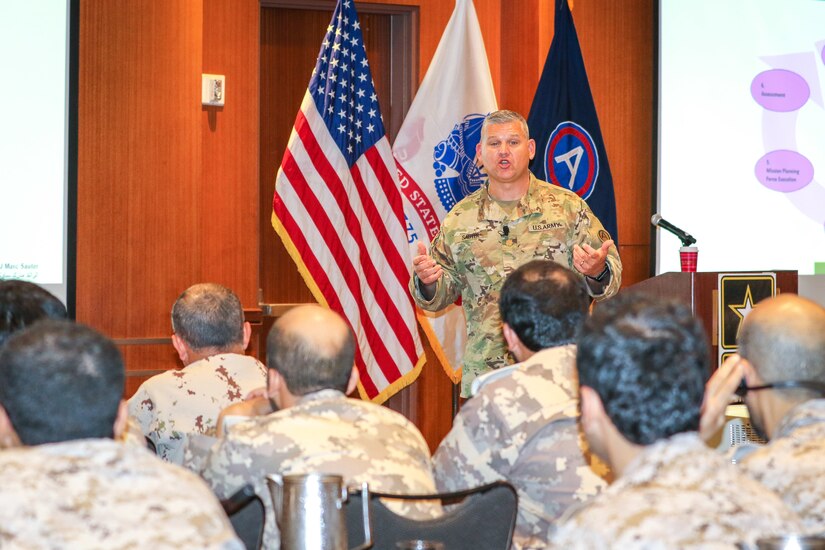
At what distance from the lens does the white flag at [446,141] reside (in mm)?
5832

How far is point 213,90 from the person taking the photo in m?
5.70

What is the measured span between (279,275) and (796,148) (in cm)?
305

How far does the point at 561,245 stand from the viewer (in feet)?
14.9

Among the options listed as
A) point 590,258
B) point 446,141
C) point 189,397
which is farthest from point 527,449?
point 446,141

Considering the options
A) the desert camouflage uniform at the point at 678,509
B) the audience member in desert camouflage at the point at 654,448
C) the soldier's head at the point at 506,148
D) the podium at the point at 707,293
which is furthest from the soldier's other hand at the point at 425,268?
the desert camouflage uniform at the point at 678,509

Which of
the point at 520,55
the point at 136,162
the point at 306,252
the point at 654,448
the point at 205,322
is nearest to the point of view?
the point at 654,448

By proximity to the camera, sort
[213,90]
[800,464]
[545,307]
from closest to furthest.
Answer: [800,464]
[545,307]
[213,90]

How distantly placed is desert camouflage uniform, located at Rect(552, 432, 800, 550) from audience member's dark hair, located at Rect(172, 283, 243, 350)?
79.6 inches

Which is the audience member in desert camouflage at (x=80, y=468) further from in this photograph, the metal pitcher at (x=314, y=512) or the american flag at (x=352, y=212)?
the american flag at (x=352, y=212)

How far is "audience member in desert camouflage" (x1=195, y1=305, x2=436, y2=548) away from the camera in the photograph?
2.18m

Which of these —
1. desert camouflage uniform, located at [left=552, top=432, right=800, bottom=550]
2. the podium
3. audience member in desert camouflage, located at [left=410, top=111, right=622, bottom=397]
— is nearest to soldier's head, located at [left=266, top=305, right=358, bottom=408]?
desert camouflage uniform, located at [left=552, top=432, right=800, bottom=550]

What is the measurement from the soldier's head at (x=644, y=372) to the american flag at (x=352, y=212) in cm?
370

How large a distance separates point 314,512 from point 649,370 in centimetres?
63

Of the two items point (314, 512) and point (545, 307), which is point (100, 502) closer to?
point (314, 512)
